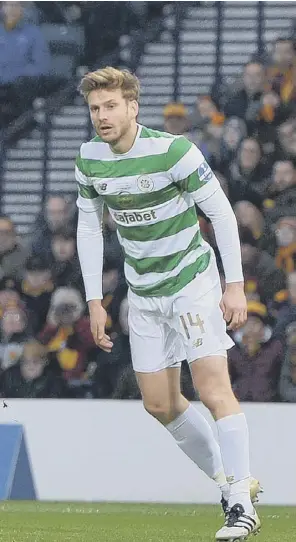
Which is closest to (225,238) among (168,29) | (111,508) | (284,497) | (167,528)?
(167,528)

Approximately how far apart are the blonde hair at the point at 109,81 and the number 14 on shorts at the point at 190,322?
1.01 meters

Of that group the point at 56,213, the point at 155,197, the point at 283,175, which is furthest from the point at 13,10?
the point at 155,197

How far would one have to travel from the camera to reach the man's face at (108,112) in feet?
18.4

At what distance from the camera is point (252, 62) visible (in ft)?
33.2

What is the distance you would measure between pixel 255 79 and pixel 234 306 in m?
4.94

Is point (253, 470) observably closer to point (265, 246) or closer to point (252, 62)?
point (265, 246)

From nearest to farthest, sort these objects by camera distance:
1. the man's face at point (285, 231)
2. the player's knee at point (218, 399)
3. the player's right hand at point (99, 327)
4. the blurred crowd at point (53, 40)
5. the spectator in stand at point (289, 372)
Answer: the player's knee at point (218, 399) → the player's right hand at point (99, 327) → the spectator in stand at point (289, 372) → the man's face at point (285, 231) → the blurred crowd at point (53, 40)

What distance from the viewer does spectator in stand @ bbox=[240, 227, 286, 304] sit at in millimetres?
9711

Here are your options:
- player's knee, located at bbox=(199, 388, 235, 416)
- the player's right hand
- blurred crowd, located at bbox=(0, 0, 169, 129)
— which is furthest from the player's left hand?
blurred crowd, located at bbox=(0, 0, 169, 129)

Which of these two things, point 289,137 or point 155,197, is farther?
point 289,137

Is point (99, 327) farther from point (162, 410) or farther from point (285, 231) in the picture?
point (285, 231)

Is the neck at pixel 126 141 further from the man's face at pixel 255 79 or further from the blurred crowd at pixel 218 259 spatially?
the man's face at pixel 255 79

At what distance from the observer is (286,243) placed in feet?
32.1

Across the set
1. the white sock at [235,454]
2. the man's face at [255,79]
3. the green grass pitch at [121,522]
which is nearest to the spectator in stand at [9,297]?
the green grass pitch at [121,522]
